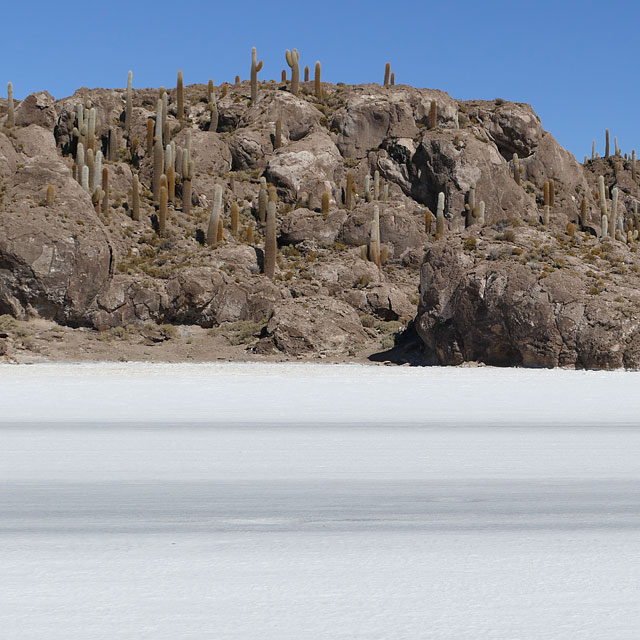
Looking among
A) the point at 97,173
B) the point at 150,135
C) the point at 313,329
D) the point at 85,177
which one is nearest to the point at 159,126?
the point at 150,135

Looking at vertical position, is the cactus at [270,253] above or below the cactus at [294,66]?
below

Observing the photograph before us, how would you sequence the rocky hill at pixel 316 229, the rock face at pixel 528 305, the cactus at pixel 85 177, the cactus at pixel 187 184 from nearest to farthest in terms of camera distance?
the rock face at pixel 528 305 < the rocky hill at pixel 316 229 < the cactus at pixel 85 177 < the cactus at pixel 187 184

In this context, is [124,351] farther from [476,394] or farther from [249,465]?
[249,465]

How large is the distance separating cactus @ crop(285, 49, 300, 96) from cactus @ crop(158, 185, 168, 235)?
1882 centimetres

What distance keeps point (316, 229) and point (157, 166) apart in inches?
365

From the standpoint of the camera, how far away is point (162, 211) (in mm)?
43250

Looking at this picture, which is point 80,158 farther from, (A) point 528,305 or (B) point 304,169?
(A) point 528,305

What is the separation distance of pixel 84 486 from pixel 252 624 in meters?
3.40

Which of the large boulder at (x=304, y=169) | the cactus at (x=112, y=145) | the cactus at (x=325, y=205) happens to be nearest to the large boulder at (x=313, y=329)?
the cactus at (x=325, y=205)

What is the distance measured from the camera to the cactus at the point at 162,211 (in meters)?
43.0

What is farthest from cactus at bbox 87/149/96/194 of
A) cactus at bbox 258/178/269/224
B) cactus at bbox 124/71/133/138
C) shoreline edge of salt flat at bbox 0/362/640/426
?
shoreline edge of salt flat at bbox 0/362/640/426

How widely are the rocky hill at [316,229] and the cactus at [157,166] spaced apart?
0.15 m

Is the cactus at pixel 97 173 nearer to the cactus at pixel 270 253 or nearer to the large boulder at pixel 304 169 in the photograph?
the cactus at pixel 270 253

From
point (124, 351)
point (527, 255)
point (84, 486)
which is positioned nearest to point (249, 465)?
point (84, 486)
